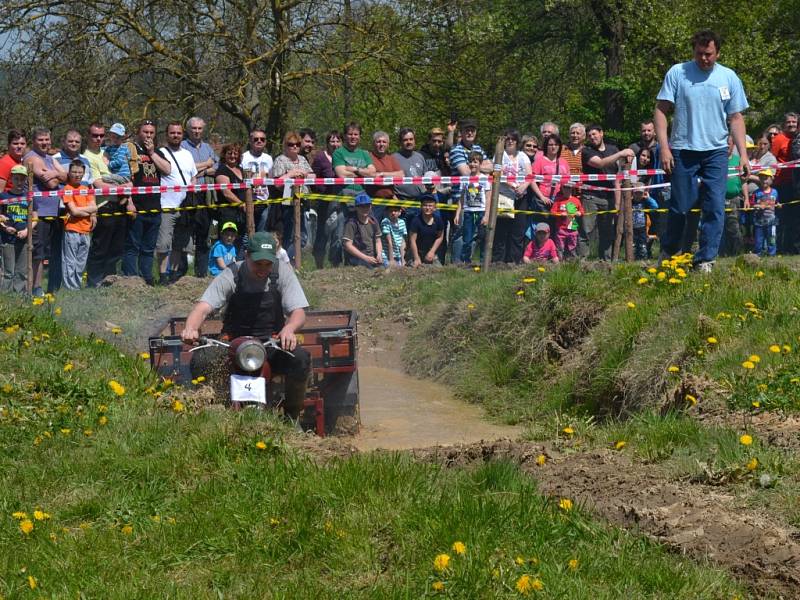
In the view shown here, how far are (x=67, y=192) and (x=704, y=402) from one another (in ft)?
32.4

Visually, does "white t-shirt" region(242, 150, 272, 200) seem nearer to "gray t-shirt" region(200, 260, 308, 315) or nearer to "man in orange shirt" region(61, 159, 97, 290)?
"man in orange shirt" region(61, 159, 97, 290)

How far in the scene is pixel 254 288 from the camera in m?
10.0

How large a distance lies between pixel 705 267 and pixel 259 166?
770 centimetres

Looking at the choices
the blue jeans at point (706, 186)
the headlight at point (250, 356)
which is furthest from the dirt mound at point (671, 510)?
the blue jeans at point (706, 186)

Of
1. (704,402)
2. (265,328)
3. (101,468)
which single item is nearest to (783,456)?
(704,402)

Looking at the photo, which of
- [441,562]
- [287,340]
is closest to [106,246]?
[287,340]

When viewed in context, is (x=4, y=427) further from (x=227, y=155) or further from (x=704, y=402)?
(x=227, y=155)

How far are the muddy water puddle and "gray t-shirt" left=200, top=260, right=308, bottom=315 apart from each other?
4.24 ft

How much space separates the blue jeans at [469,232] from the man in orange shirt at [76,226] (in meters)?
5.20

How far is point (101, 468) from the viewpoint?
23.3ft

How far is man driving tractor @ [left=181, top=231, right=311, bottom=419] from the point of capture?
9594 millimetres

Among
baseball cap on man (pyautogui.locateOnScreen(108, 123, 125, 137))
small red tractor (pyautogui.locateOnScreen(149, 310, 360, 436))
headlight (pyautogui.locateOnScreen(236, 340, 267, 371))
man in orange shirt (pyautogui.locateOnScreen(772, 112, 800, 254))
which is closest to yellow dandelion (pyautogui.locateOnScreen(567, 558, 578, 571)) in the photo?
headlight (pyautogui.locateOnScreen(236, 340, 267, 371))

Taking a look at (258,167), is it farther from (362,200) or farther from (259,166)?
(362,200)

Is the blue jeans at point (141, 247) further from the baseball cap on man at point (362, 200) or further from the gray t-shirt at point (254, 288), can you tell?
the gray t-shirt at point (254, 288)
